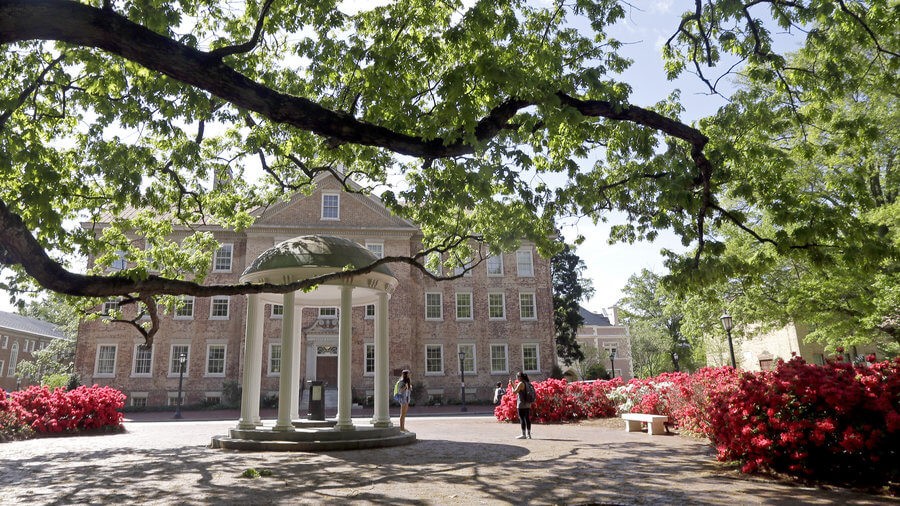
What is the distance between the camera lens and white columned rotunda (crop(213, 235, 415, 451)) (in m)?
12.2

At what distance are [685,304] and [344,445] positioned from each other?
17.8 m

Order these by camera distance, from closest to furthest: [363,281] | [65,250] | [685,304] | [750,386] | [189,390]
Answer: [750,386]
[65,250]
[363,281]
[685,304]
[189,390]

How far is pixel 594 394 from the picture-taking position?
19.7m

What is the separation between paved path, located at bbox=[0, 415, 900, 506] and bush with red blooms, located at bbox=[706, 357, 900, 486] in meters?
0.65

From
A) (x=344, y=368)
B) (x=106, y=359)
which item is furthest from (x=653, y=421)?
(x=106, y=359)

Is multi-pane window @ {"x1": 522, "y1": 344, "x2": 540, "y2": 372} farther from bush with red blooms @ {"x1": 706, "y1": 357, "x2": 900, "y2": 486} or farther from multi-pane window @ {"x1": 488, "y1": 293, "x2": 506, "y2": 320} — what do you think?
bush with red blooms @ {"x1": 706, "y1": 357, "x2": 900, "y2": 486}

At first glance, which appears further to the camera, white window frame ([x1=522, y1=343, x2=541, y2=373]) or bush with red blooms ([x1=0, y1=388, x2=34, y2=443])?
white window frame ([x1=522, y1=343, x2=541, y2=373])

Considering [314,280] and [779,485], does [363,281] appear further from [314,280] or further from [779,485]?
[779,485]

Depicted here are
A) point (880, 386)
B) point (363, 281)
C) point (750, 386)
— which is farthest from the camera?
point (363, 281)

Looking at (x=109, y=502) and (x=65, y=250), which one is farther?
(x=65, y=250)

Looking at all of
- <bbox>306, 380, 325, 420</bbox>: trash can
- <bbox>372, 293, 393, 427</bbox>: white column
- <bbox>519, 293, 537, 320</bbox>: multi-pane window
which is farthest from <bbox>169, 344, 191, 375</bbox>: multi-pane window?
<bbox>372, 293, 393, 427</bbox>: white column

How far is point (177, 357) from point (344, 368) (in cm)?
2504

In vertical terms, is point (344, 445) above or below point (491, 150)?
below

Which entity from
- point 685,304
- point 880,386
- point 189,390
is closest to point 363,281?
point 880,386
